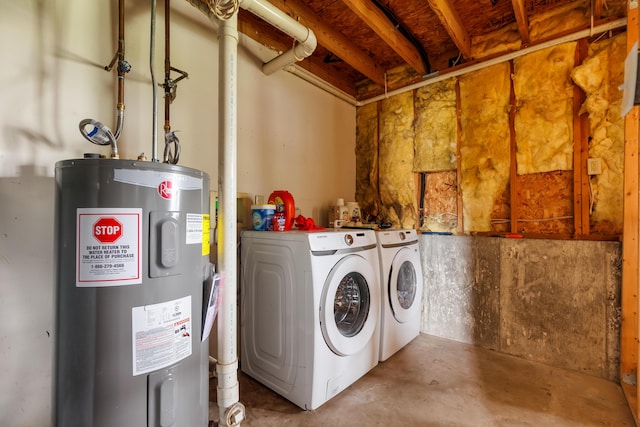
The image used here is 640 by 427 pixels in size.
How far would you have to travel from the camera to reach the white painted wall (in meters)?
1.19

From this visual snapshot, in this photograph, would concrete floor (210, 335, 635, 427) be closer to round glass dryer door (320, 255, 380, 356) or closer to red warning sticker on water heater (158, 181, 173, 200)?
round glass dryer door (320, 255, 380, 356)

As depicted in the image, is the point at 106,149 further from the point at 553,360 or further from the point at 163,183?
the point at 553,360

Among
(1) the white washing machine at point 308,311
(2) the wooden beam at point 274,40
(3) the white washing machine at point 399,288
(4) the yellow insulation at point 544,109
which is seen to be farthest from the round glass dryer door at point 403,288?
(2) the wooden beam at point 274,40

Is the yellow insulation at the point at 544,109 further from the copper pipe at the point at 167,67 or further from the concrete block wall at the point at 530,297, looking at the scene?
the copper pipe at the point at 167,67

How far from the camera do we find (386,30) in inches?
84.8

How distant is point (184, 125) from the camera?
177 centimetres

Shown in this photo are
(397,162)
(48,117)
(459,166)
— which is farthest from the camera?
(397,162)

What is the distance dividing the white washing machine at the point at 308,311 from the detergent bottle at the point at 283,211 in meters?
0.15

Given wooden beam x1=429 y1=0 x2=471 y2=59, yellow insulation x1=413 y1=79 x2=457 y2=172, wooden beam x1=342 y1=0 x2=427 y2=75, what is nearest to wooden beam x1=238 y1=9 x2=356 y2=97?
wooden beam x1=342 y1=0 x2=427 y2=75

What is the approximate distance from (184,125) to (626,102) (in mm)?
2396

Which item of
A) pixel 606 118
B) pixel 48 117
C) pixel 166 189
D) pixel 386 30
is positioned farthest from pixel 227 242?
pixel 606 118

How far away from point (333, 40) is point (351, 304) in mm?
2085

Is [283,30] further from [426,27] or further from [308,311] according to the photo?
[308,311]

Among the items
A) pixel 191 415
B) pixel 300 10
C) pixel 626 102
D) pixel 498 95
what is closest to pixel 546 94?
pixel 498 95
